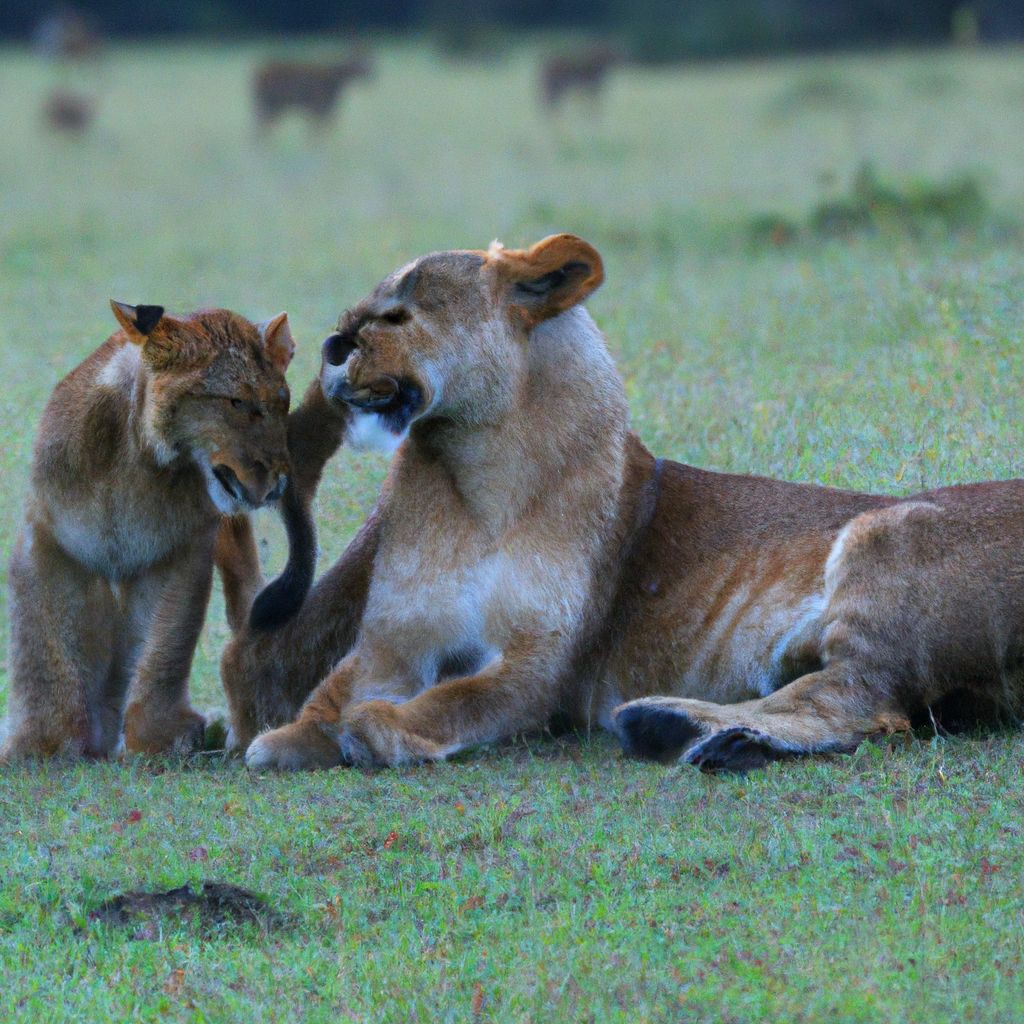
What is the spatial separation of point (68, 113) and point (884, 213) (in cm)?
1797

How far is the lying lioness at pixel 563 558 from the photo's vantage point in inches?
203

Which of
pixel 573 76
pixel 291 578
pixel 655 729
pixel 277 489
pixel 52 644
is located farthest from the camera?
pixel 573 76

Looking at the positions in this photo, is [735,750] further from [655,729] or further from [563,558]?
[563,558]

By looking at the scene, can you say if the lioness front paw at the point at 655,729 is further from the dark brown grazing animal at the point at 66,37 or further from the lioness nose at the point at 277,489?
the dark brown grazing animal at the point at 66,37

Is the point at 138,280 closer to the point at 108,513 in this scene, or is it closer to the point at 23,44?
the point at 108,513

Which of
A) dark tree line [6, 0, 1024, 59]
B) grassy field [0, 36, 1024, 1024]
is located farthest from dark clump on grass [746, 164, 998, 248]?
dark tree line [6, 0, 1024, 59]

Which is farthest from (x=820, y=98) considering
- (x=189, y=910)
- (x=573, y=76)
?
(x=189, y=910)

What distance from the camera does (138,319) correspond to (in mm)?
5289

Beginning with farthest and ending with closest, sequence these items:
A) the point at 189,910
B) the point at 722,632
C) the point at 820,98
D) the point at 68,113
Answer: the point at 68,113
the point at 820,98
the point at 722,632
the point at 189,910

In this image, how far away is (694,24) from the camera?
111 ft

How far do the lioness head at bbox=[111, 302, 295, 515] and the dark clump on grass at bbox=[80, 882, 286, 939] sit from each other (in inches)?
54.1

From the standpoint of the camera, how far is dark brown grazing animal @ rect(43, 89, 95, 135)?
93.9ft

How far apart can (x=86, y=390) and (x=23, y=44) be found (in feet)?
114

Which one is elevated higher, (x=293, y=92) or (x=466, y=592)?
(x=466, y=592)
